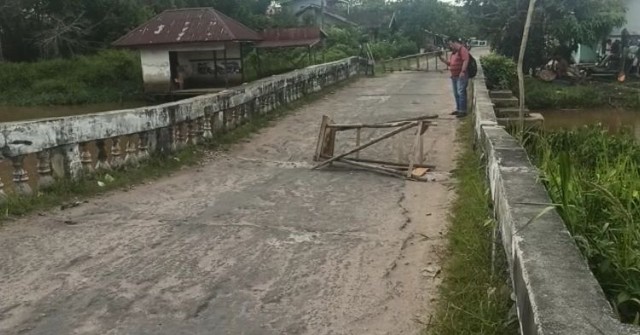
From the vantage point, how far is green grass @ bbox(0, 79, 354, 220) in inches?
203

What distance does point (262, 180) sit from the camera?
6586 millimetres

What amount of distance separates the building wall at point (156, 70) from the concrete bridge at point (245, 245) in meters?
13.8

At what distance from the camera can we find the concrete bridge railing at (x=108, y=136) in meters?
5.34

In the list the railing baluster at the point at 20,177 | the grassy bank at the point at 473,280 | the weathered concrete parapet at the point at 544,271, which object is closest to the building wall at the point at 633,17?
the grassy bank at the point at 473,280

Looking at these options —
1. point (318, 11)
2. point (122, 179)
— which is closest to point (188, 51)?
point (122, 179)

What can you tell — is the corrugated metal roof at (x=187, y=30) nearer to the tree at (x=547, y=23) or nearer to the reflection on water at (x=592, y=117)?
the tree at (x=547, y=23)

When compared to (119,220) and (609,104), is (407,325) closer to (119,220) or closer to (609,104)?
(119,220)

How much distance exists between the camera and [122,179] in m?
6.22

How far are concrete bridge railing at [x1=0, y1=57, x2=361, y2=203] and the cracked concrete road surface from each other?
51 centimetres

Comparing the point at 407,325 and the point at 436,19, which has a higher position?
the point at 436,19

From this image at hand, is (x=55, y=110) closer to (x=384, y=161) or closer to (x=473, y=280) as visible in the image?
(x=384, y=161)

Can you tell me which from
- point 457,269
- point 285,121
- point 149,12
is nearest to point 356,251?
point 457,269

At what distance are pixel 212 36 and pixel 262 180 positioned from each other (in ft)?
45.9

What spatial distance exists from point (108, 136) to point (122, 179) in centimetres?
48
